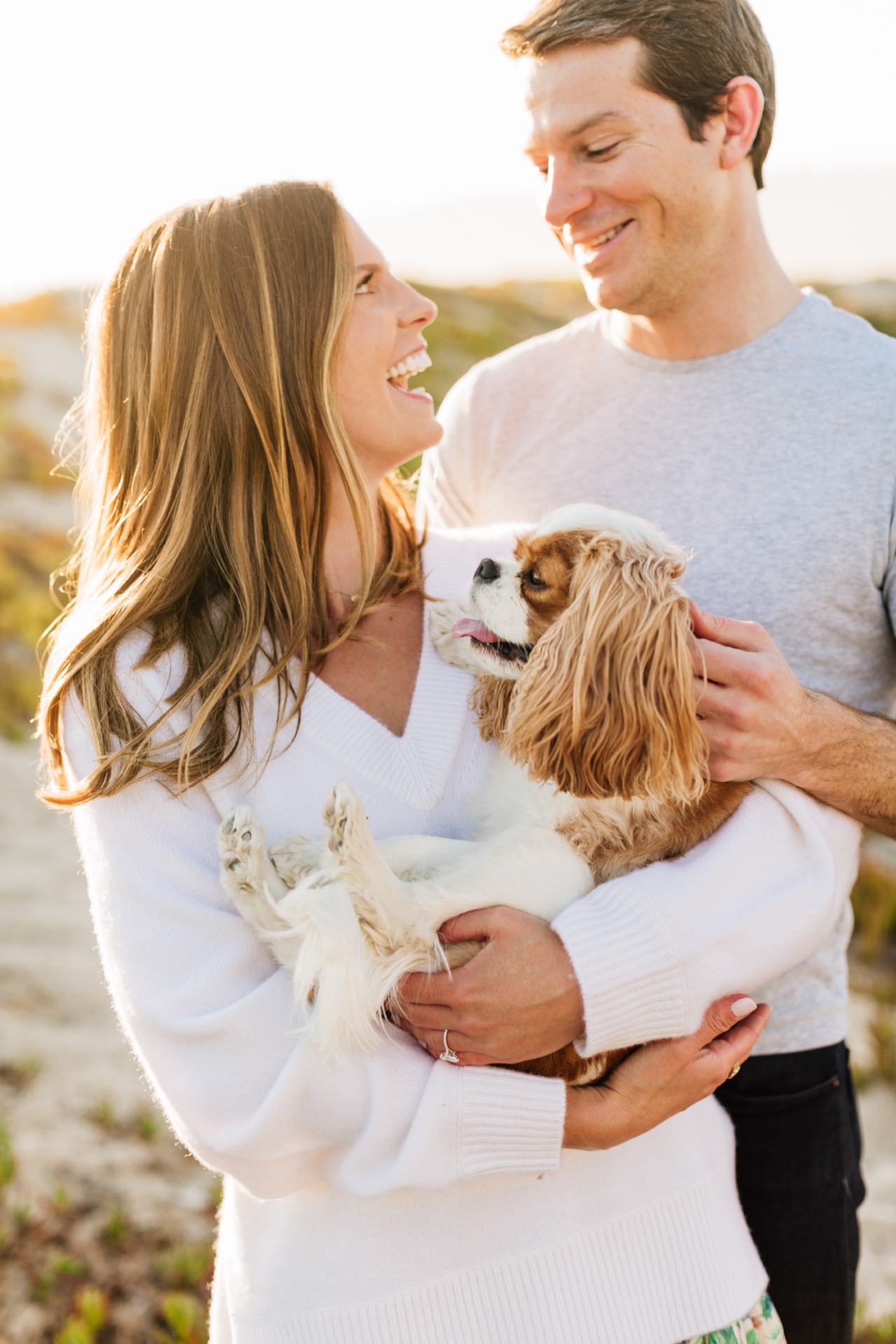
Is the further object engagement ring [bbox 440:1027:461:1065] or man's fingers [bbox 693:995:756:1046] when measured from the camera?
man's fingers [bbox 693:995:756:1046]

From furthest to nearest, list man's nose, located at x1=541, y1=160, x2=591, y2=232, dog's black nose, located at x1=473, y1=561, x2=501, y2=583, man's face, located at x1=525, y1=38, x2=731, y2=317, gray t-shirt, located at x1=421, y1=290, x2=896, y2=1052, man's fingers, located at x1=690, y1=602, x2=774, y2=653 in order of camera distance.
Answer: man's nose, located at x1=541, y1=160, x2=591, y2=232, man's face, located at x1=525, y1=38, x2=731, y2=317, gray t-shirt, located at x1=421, y1=290, x2=896, y2=1052, dog's black nose, located at x1=473, y1=561, x2=501, y2=583, man's fingers, located at x1=690, y1=602, x2=774, y2=653

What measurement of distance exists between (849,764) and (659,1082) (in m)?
0.82

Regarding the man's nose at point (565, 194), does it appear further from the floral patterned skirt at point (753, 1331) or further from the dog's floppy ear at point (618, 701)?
the floral patterned skirt at point (753, 1331)

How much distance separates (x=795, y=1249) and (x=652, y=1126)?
1014 millimetres

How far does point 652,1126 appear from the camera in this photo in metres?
1.97

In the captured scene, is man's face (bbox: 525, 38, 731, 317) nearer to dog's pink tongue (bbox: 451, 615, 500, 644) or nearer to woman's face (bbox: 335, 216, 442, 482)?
woman's face (bbox: 335, 216, 442, 482)

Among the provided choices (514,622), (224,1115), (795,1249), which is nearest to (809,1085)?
(795,1249)

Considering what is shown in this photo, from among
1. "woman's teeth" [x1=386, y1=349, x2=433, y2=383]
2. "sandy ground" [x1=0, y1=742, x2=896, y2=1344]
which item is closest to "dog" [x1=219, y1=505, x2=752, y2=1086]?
"woman's teeth" [x1=386, y1=349, x2=433, y2=383]

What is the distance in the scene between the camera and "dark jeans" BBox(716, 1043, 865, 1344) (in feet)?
8.62

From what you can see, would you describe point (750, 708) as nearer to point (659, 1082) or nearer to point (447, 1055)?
point (659, 1082)

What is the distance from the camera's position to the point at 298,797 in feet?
7.01

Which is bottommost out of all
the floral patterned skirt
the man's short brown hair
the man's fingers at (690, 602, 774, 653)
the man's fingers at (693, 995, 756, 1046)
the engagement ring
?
the floral patterned skirt

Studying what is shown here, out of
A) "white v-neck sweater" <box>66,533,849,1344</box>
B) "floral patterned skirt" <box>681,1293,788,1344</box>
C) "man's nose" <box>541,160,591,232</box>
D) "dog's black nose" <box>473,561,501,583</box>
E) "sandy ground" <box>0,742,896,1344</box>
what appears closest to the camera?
"white v-neck sweater" <box>66,533,849,1344</box>

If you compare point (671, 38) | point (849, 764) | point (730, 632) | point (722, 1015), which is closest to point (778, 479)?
point (730, 632)
